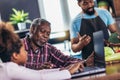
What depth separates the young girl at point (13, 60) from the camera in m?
1.64

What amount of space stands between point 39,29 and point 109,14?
598 millimetres

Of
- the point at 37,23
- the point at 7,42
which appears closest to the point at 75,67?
the point at 37,23

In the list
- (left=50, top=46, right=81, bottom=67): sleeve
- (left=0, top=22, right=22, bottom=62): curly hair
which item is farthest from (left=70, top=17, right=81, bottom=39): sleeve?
(left=0, top=22, right=22, bottom=62): curly hair

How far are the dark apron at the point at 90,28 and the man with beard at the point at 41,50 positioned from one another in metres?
0.16

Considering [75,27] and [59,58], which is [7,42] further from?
[75,27]

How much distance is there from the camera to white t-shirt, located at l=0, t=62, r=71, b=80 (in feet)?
5.40

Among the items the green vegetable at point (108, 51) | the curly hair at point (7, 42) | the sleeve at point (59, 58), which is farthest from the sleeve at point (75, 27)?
the curly hair at point (7, 42)

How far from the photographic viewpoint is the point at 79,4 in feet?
5.93

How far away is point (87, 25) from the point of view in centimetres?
184

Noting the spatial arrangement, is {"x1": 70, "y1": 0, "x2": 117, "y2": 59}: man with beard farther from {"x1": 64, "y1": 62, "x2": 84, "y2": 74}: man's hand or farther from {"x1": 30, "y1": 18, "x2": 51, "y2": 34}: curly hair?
{"x1": 30, "y1": 18, "x2": 51, "y2": 34}: curly hair

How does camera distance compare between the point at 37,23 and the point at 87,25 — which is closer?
the point at 37,23

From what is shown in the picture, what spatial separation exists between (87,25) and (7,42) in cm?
65

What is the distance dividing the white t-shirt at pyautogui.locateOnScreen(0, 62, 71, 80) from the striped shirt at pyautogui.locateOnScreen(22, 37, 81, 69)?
47 millimetres

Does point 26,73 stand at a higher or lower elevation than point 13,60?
lower
